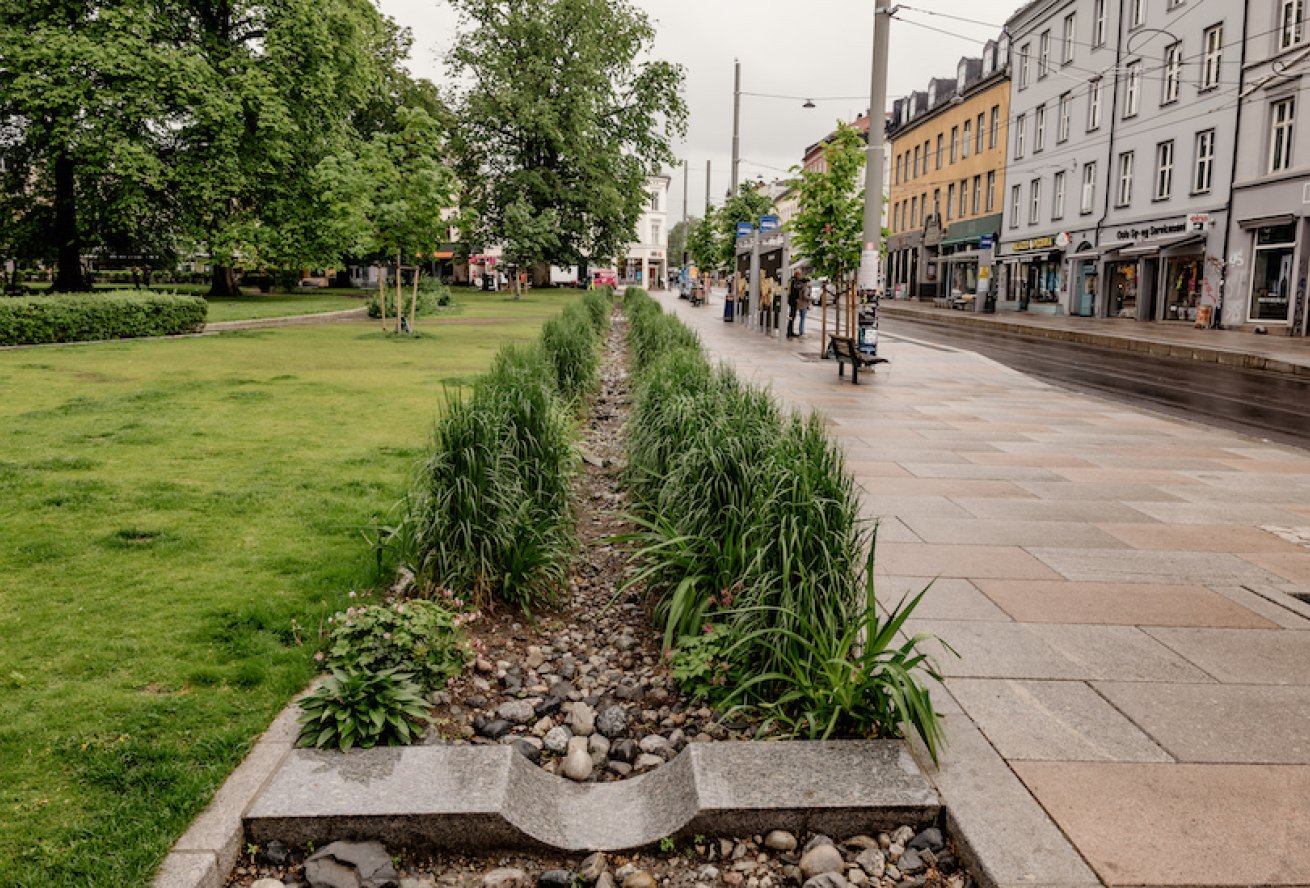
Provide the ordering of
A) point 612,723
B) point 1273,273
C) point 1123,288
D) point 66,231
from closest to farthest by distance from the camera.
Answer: point 612,723 < point 1273,273 < point 66,231 < point 1123,288

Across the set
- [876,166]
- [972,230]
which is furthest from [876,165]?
[972,230]

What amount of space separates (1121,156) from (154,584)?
3974cm

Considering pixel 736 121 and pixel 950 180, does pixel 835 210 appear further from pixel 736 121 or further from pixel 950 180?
pixel 950 180

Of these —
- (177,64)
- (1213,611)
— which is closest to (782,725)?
(1213,611)

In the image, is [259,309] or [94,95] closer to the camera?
[94,95]

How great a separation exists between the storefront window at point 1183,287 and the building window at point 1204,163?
225 cm

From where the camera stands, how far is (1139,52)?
35.8 m

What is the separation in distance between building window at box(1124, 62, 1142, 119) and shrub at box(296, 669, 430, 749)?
3933cm

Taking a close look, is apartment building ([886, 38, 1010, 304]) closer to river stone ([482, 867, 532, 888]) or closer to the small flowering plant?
the small flowering plant

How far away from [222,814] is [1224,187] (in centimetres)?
3471

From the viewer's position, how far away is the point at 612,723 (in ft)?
13.5

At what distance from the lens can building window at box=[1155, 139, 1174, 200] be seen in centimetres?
3403

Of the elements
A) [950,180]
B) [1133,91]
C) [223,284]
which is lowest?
[223,284]

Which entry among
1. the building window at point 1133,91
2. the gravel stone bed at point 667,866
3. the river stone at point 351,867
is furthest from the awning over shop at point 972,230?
the river stone at point 351,867
